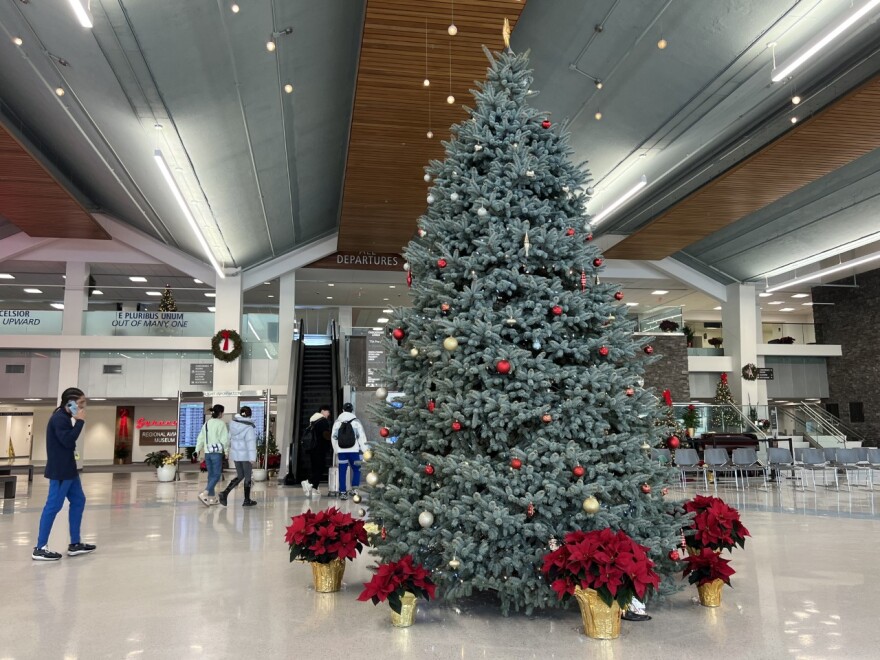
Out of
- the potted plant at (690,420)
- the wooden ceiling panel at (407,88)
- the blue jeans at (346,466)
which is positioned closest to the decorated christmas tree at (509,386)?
the wooden ceiling panel at (407,88)

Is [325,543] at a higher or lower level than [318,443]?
lower

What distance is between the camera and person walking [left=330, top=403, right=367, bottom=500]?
9.36m

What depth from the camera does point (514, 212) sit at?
12.7 ft

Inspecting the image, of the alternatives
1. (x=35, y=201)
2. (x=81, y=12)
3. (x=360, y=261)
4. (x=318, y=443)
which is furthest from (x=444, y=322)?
(x=360, y=261)

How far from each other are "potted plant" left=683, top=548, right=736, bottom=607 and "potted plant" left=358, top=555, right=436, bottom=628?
1.41 m

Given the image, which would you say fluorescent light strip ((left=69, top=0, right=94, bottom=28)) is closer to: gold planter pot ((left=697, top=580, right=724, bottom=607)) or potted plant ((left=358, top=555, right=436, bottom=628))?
potted plant ((left=358, top=555, right=436, bottom=628))

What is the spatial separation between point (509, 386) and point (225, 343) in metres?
14.0

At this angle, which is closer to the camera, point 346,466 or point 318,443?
point 346,466

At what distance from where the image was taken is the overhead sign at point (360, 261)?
17578mm

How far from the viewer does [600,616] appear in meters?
3.14

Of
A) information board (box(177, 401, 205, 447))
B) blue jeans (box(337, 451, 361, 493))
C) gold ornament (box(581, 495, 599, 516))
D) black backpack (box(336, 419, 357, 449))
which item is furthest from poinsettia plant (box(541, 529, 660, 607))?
information board (box(177, 401, 205, 447))

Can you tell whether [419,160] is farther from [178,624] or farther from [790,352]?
[790,352]

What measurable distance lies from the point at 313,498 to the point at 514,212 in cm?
708

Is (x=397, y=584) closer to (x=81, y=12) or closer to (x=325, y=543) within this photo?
(x=325, y=543)
